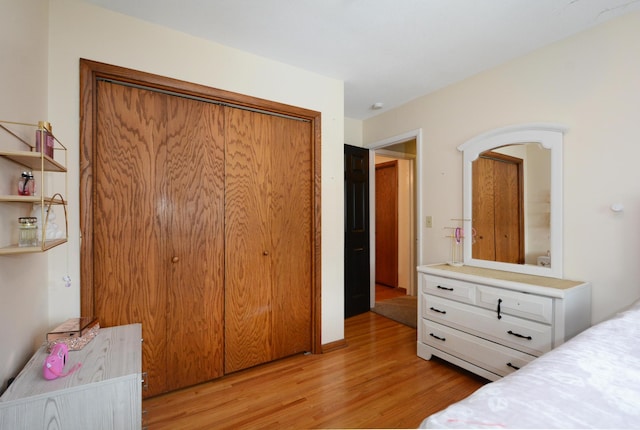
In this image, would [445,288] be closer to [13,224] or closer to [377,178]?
[13,224]

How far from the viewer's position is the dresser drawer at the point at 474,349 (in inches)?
73.3

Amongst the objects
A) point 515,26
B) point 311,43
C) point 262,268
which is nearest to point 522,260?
point 515,26

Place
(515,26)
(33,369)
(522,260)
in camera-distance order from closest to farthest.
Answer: (33,369) < (515,26) < (522,260)

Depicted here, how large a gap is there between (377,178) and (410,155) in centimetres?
107

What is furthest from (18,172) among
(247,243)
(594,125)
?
(594,125)

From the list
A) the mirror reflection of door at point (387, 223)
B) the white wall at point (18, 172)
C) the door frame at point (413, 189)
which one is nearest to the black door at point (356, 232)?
the door frame at point (413, 189)

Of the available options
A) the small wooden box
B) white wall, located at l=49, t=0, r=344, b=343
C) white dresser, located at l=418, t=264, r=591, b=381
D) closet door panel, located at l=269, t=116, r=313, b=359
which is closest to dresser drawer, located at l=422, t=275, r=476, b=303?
white dresser, located at l=418, t=264, r=591, b=381

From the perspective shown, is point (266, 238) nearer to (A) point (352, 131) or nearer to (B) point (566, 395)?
(B) point (566, 395)

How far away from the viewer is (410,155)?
421 cm

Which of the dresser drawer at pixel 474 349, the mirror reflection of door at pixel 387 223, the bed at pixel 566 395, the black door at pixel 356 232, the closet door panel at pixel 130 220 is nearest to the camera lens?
the bed at pixel 566 395

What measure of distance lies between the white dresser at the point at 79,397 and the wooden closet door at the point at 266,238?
0.99 metres

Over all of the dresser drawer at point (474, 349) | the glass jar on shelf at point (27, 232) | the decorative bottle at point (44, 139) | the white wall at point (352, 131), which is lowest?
the dresser drawer at point (474, 349)

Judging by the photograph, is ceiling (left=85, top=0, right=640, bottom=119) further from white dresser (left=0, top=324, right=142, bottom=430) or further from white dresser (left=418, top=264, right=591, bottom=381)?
white dresser (left=0, top=324, right=142, bottom=430)

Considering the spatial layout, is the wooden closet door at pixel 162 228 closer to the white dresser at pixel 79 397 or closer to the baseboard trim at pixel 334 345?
the white dresser at pixel 79 397
